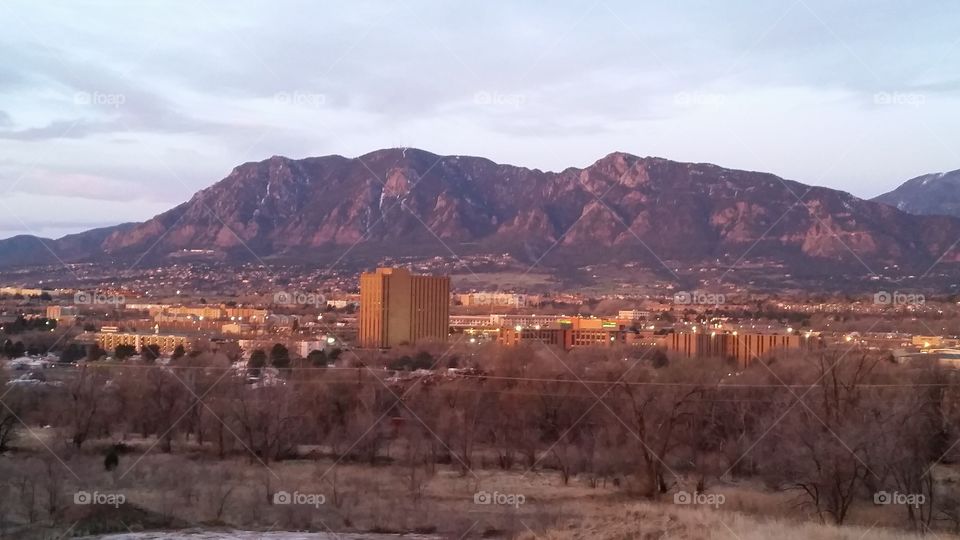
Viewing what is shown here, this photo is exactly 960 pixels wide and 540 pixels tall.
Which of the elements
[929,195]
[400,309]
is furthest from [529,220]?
[929,195]

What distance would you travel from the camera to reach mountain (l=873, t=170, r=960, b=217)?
11581 cm

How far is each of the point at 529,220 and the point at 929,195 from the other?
56.3 m

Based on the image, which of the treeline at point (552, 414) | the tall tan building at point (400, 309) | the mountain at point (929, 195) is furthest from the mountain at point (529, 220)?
the treeline at point (552, 414)

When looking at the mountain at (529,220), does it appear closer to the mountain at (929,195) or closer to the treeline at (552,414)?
the mountain at (929,195)

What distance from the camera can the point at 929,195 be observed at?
124m

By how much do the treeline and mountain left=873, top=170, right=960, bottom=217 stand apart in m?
87.8

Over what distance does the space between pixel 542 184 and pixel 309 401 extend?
75.5 meters

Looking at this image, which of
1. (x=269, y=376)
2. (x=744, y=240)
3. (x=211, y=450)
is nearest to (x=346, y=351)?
(x=269, y=376)

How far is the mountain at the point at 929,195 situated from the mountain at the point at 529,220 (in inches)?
902

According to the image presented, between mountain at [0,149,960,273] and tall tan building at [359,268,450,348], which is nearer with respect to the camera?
tall tan building at [359,268,450,348]

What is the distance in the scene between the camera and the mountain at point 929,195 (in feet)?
380

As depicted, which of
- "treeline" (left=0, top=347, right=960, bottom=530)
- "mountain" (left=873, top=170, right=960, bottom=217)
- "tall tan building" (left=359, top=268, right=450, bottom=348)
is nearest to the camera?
"treeline" (left=0, top=347, right=960, bottom=530)

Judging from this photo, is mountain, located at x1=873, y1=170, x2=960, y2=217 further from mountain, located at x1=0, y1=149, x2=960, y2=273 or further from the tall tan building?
the tall tan building

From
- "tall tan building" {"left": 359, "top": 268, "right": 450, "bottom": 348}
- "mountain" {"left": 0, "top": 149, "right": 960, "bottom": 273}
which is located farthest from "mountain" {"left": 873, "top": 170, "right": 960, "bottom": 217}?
"tall tan building" {"left": 359, "top": 268, "right": 450, "bottom": 348}
